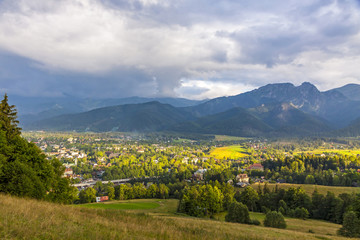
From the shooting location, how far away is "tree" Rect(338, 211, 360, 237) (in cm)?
2781

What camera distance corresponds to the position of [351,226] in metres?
28.3

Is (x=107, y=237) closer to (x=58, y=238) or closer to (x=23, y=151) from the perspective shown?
(x=58, y=238)

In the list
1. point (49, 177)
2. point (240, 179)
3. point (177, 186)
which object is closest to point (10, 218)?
point (49, 177)

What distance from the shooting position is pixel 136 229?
1021 cm

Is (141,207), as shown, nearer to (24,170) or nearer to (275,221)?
(275,221)

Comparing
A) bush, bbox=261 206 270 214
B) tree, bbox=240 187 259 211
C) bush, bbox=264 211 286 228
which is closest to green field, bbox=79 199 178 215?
tree, bbox=240 187 259 211

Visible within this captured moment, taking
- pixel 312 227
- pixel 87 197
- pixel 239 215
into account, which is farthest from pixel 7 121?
pixel 312 227

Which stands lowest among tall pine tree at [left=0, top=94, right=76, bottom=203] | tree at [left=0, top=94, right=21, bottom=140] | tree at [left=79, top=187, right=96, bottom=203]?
tree at [left=79, top=187, right=96, bottom=203]

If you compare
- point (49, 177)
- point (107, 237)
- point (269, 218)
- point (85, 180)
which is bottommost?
point (85, 180)

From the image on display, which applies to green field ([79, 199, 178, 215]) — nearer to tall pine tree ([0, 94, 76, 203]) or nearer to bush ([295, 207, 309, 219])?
tall pine tree ([0, 94, 76, 203])

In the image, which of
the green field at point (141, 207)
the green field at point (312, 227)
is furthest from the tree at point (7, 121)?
the green field at point (312, 227)

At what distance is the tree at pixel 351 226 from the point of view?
27.8m

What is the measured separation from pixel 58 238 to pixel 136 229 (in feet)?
11.9

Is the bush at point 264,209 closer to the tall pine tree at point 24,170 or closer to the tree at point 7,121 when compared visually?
the tall pine tree at point 24,170
